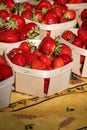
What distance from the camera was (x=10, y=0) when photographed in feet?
6.93

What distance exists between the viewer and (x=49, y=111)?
136cm

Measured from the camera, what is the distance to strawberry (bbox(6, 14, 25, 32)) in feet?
5.81

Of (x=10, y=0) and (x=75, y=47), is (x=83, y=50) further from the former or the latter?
(x=10, y=0)

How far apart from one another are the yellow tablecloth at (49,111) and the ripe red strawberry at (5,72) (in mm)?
138

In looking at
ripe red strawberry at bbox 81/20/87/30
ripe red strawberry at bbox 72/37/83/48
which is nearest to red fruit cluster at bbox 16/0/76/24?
ripe red strawberry at bbox 81/20/87/30

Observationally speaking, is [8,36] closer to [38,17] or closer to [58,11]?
[38,17]

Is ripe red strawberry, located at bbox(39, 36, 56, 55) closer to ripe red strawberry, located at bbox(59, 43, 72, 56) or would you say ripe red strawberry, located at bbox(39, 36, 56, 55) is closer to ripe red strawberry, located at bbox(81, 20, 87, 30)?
ripe red strawberry, located at bbox(59, 43, 72, 56)

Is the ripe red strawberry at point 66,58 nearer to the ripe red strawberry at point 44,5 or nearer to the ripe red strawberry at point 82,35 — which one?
the ripe red strawberry at point 82,35

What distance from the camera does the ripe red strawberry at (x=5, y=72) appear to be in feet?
4.37

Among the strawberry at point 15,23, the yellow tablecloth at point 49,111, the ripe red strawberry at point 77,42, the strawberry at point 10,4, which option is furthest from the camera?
the strawberry at point 10,4

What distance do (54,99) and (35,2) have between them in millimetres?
957

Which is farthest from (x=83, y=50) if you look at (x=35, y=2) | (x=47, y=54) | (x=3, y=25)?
(x=35, y=2)

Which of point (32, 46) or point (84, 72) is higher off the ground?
point (32, 46)

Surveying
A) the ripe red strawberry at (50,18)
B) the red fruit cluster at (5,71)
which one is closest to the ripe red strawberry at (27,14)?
the ripe red strawberry at (50,18)
